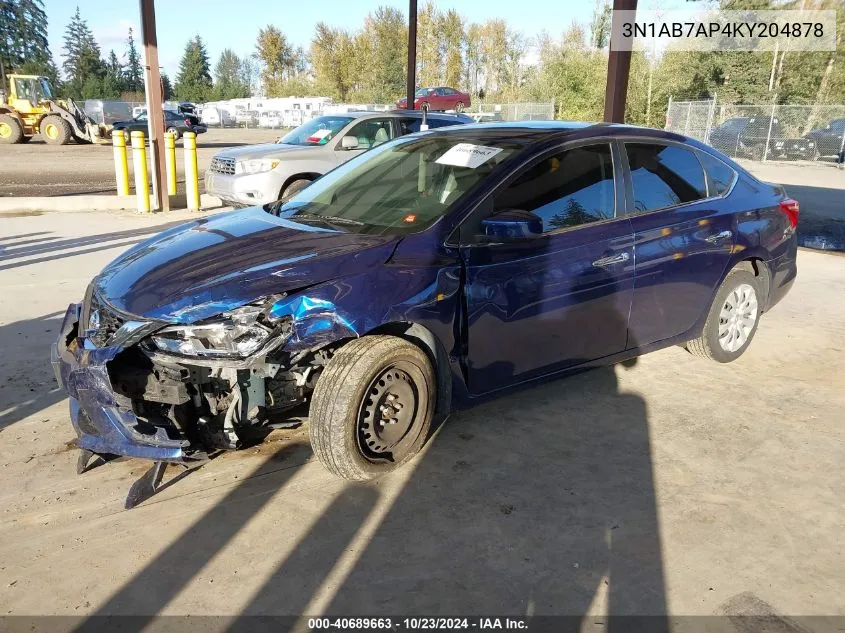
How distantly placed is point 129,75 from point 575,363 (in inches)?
3799

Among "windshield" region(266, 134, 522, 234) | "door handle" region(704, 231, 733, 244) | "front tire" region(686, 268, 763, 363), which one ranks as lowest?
"front tire" region(686, 268, 763, 363)

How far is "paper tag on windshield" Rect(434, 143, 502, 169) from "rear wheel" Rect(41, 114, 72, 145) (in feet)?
95.3

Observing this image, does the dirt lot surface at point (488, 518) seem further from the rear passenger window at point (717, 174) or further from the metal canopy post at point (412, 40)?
the metal canopy post at point (412, 40)

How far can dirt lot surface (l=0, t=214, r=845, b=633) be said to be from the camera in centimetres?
249

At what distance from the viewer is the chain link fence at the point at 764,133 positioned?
25.7 meters

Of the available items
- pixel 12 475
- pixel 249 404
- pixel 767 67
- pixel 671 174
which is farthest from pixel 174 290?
pixel 767 67

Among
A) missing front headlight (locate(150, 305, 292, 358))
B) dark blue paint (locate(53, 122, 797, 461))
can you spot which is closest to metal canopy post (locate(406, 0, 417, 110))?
dark blue paint (locate(53, 122, 797, 461))

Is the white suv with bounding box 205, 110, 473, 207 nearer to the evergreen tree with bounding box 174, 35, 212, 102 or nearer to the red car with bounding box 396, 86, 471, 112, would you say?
the red car with bounding box 396, 86, 471, 112

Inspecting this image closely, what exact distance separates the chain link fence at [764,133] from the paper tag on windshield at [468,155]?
964 inches

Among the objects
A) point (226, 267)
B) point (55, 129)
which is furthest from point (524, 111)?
point (226, 267)

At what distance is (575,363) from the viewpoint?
152 inches

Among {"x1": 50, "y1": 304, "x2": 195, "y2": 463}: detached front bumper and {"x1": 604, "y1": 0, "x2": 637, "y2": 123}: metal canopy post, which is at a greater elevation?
{"x1": 604, "y1": 0, "x2": 637, "y2": 123}: metal canopy post

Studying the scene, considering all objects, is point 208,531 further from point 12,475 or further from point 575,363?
point 575,363

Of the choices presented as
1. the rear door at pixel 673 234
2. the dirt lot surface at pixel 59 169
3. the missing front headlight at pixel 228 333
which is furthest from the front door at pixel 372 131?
the missing front headlight at pixel 228 333
